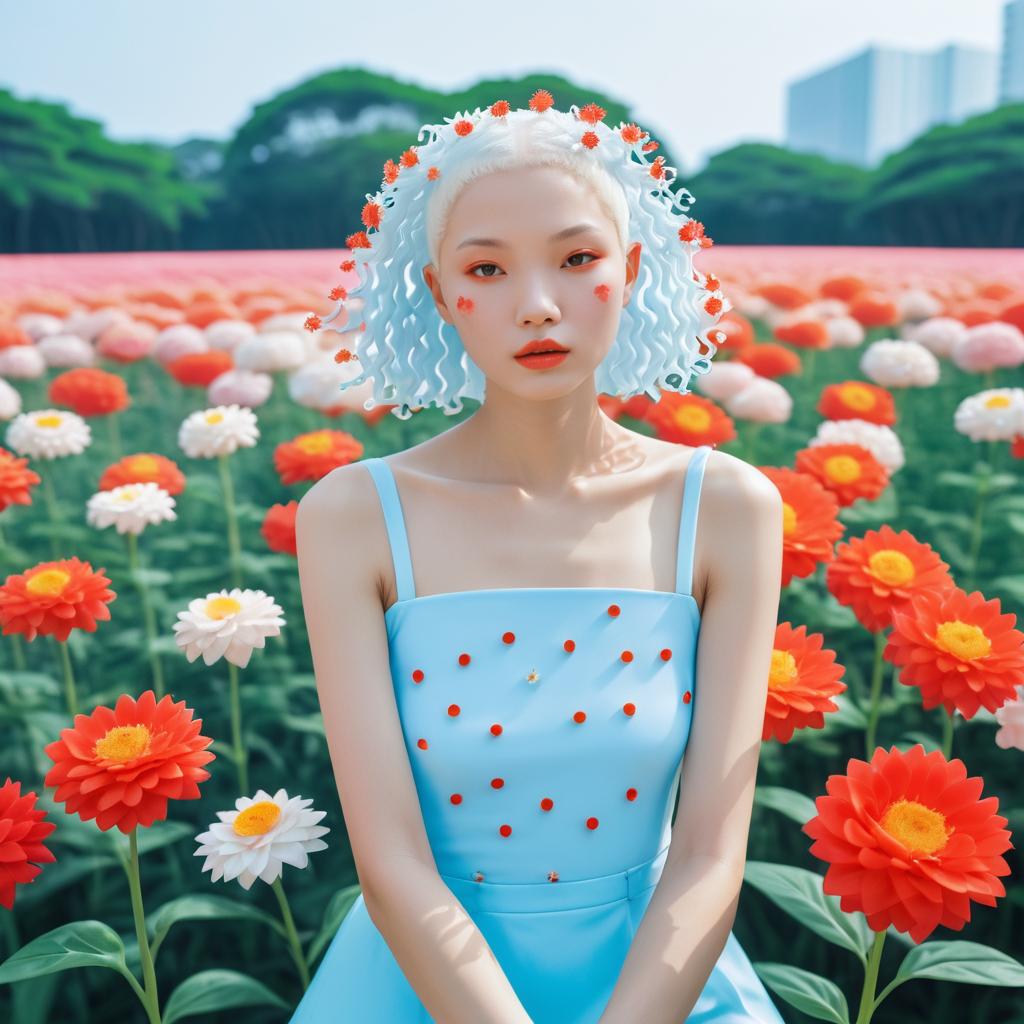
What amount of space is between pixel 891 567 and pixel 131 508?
157cm

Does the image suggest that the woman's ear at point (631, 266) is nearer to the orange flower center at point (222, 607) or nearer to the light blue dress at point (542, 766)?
the light blue dress at point (542, 766)

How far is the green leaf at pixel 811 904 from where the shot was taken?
149cm

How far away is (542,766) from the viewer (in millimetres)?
1291

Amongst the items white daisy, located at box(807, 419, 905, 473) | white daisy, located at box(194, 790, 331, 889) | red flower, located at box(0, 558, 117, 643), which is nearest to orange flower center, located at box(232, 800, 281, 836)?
white daisy, located at box(194, 790, 331, 889)

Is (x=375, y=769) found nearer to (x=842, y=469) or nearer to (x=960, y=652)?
(x=960, y=652)

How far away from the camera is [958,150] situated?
45.8ft

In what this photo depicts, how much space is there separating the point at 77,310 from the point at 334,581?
3261 mm

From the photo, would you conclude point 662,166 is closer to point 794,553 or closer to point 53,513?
point 794,553

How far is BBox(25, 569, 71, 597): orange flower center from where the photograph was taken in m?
1.80

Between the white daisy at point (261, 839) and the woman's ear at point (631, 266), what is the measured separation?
2.74 feet

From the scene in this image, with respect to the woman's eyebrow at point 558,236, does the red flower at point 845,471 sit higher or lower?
lower

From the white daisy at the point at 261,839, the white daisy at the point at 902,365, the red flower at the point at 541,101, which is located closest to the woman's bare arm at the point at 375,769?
the white daisy at the point at 261,839

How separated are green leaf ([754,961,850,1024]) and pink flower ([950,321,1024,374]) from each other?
7.66 ft

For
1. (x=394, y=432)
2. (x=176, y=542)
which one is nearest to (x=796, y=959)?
(x=176, y=542)
